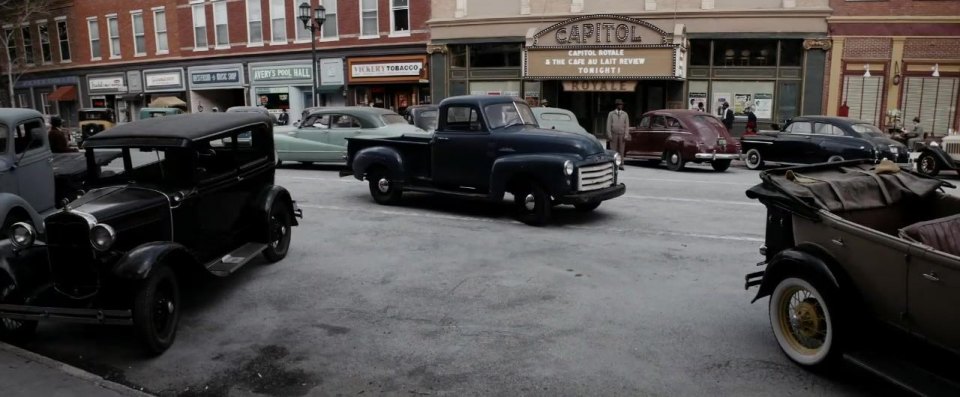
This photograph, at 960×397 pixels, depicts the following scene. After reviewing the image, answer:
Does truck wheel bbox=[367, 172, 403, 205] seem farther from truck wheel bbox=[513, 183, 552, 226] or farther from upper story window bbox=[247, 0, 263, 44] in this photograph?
upper story window bbox=[247, 0, 263, 44]

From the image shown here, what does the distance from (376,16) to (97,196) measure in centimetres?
2534

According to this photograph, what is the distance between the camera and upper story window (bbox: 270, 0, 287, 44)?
3166 centimetres

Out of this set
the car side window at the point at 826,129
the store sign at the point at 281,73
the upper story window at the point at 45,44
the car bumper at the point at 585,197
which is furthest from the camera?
the upper story window at the point at 45,44

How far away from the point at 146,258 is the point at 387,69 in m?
25.3

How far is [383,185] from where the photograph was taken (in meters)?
11.7

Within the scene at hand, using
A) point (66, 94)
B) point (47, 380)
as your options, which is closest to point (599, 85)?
point (47, 380)

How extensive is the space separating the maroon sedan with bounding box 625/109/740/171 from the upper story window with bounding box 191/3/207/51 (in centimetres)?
2544

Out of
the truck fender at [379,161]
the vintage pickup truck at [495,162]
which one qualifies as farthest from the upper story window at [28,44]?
the vintage pickup truck at [495,162]

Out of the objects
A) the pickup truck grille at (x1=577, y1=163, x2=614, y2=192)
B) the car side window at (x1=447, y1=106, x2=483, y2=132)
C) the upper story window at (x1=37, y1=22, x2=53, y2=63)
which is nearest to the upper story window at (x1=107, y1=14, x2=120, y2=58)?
Answer: the upper story window at (x1=37, y1=22, x2=53, y2=63)

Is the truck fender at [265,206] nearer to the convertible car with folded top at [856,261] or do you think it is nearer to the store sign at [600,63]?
the convertible car with folded top at [856,261]

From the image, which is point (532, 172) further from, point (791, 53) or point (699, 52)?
point (791, 53)

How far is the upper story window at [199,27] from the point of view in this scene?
3416cm

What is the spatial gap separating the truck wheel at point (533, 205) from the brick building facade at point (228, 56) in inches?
751

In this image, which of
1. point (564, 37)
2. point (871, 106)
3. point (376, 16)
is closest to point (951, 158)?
point (871, 106)
